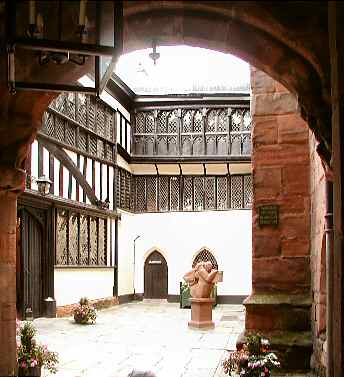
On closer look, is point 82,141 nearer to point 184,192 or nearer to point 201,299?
point 184,192

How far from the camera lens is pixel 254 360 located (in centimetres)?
602

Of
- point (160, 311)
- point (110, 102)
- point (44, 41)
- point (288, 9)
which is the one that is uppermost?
point (110, 102)

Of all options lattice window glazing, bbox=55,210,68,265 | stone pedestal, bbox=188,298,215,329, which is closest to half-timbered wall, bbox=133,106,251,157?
lattice window glazing, bbox=55,210,68,265

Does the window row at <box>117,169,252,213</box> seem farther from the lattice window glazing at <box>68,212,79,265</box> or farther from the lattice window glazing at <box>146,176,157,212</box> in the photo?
the lattice window glazing at <box>68,212,79,265</box>

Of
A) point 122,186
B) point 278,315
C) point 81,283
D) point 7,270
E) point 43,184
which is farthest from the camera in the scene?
point 122,186

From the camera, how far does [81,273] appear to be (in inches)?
637

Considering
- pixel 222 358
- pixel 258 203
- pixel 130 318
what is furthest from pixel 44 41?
pixel 130 318

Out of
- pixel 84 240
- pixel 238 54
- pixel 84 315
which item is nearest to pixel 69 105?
pixel 84 240

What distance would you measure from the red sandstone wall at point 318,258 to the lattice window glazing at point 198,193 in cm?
1368

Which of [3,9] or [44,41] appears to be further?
[3,9]

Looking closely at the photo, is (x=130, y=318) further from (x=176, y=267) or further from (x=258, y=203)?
(x=258, y=203)

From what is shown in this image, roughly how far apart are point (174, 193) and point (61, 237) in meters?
6.94

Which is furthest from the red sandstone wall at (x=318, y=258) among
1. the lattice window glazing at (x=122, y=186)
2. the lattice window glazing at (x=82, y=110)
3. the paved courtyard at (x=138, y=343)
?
the lattice window glazing at (x=122, y=186)

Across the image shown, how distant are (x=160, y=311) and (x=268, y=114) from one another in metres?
10.6
